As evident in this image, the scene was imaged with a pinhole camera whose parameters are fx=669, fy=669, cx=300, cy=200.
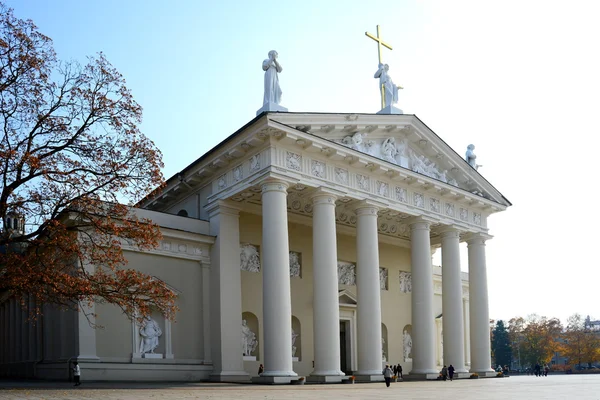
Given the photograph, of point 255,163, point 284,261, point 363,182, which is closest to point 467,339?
point 363,182

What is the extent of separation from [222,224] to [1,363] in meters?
15.5

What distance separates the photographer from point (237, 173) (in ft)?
92.4

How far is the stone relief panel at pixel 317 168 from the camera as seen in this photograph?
27.8m

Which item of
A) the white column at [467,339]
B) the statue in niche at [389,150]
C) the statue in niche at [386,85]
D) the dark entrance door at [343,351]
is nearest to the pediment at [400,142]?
the statue in niche at [389,150]

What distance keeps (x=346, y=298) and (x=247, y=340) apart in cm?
689

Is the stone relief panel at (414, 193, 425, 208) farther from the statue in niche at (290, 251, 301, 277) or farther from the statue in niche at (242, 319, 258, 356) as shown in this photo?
the statue in niche at (242, 319, 258, 356)

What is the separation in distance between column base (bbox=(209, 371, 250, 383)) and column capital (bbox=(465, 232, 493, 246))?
15482mm

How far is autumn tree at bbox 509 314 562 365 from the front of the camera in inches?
3736

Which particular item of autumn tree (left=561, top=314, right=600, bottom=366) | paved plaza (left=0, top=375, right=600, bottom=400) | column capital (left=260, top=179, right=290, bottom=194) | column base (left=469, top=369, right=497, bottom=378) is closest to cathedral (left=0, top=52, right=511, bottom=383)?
column capital (left=260, top=179, right=290, bottom=194)

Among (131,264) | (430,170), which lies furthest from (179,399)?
(430,170)

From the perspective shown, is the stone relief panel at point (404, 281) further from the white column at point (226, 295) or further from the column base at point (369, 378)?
the white column at point (226, 295)

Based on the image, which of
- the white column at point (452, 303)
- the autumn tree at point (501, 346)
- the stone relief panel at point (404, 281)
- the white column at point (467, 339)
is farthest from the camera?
the autumn tree at point (501, 346)

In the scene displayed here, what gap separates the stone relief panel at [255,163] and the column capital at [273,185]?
0.82 metres

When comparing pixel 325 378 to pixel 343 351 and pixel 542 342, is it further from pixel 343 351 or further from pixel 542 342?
pixel 542 342
